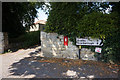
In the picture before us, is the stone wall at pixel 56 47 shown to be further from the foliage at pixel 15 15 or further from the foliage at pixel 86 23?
the foliage at pixel 15 15

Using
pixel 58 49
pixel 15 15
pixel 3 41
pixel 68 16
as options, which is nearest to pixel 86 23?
pixel 68 16

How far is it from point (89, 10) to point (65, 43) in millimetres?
2761

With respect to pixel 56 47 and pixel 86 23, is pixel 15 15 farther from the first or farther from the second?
pixel 86 23

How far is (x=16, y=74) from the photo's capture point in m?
3.30

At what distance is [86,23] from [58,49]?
8.08 ft

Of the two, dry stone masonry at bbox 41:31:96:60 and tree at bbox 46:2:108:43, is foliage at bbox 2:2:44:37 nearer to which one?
tree at bbox 46:2:108:43

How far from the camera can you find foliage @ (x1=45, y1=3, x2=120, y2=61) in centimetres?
434

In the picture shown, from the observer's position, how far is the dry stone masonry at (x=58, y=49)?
5054 millimetres

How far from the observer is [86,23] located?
4629 mm

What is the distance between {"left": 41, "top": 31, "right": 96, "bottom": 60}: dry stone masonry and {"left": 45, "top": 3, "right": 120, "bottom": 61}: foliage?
16.4 inches

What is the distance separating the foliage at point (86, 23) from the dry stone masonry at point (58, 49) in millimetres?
417

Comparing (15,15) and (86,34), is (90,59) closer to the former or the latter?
(86,34)

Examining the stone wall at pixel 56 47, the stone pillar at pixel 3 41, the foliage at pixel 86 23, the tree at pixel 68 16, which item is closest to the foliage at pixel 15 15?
the stone pillar at pixel 3 41

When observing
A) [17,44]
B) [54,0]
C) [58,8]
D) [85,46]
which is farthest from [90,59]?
[17,44]
